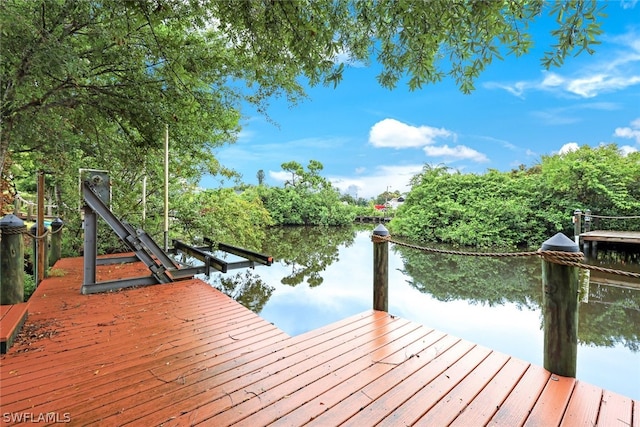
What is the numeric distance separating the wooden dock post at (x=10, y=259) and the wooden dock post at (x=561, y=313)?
3.98m

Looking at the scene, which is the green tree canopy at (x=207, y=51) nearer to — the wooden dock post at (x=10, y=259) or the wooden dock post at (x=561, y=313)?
the wooden dock post at (x=561, y=313)

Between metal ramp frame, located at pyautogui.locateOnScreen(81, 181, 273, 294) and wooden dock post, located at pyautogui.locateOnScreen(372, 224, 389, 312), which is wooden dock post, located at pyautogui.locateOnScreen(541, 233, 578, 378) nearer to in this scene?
wooden dock post, located at pyautogui.locateOnScreen(372, 224, 389, 312)

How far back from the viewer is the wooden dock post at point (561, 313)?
163 cm

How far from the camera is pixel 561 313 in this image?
164 cm

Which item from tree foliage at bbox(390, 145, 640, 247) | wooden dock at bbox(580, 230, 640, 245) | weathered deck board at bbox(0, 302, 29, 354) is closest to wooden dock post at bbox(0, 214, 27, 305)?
weathered deck board at bbox(0, 302, 29, 354)

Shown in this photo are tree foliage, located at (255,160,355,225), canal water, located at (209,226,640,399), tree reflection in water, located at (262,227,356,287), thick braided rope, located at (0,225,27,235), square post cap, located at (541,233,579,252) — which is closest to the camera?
square post cap, located at (541,233,579,252)

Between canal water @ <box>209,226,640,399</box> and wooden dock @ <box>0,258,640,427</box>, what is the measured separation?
2006mm

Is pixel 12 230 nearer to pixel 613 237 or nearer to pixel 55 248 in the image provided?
pixel 55 248

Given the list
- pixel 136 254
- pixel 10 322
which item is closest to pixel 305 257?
pixel 136 254

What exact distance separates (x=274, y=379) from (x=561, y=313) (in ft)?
5.59

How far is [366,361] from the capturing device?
6.19ft

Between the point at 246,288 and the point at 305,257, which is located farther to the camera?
the point at 305,257

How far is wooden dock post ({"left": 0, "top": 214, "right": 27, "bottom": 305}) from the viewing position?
2.41 meters

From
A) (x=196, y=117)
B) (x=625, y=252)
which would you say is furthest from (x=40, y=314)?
(x=625, y=252)
